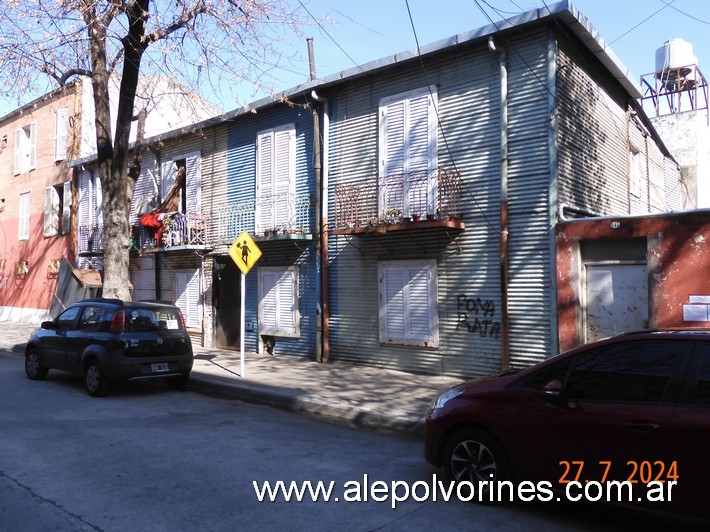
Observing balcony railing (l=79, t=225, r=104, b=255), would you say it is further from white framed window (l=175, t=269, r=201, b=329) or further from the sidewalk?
the sidewalk

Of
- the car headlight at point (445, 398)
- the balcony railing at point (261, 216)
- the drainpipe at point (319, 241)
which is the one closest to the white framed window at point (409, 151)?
the drainpipe at point (319, 241)

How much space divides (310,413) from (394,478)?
140 inches

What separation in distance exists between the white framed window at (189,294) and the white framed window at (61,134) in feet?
30.5

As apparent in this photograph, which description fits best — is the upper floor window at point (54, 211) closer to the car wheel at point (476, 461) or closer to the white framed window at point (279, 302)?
the white framed window at point (279, 302)

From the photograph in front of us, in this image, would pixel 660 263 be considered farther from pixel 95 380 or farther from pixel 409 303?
pixel 95 380

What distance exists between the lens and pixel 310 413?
29.6 feet

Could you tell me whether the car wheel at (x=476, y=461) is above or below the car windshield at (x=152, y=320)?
below

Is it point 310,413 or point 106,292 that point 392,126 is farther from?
point 106,292

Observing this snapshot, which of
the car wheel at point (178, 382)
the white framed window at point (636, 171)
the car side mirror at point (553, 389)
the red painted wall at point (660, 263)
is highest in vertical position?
the white framed window at point (636, 171)

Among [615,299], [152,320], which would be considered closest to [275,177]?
[152,320]

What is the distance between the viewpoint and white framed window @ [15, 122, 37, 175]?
2467cm

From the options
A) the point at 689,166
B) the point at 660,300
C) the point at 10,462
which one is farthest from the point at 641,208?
the point at 10,462

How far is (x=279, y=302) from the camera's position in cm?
1464

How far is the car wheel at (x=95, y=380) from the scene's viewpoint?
376 inches
